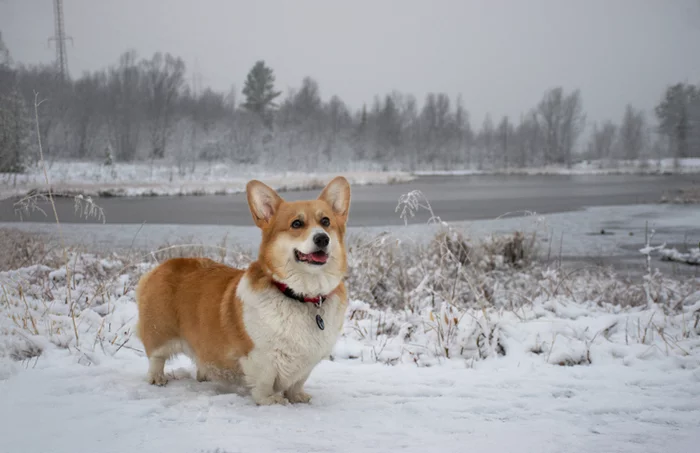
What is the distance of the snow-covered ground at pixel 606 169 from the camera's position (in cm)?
829

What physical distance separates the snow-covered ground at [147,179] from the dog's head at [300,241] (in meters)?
4.82

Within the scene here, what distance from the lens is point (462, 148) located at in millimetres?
12406

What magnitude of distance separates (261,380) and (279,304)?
387mm

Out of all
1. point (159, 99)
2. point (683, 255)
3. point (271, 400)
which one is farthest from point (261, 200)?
point (683, 255)

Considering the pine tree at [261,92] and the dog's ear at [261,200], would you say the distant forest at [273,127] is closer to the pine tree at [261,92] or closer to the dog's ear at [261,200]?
the pine tree at [261,92]

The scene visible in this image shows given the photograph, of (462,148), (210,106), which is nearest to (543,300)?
(210,106)

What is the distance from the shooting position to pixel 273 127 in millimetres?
9289

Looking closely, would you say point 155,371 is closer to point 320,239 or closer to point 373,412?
point 373,412

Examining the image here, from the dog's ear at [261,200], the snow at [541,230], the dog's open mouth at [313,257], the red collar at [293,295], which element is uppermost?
the dog's ear at [261,200]

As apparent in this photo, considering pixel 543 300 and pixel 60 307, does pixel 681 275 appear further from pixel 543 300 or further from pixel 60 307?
pixel 60 307

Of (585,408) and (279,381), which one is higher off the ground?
(279,381)

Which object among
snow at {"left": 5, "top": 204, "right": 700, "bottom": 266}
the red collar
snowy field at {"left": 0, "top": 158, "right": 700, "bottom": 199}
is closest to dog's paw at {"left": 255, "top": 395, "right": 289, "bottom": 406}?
the red collar

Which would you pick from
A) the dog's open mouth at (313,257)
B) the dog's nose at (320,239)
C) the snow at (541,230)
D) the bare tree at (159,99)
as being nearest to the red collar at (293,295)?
the dog's open mouth at (313,257)

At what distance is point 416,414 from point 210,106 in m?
7.51
